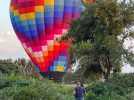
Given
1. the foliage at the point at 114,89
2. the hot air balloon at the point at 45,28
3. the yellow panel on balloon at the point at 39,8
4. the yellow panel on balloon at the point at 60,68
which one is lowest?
the foliage at the point at 114,89

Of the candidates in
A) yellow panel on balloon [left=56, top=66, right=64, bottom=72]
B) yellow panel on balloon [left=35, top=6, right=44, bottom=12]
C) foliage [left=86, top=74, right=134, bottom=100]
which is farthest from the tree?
yellow panel on balloon [left=56, top=66, right=64, bottom=72]

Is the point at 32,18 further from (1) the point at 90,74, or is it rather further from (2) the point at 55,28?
(1) the point at 90,74

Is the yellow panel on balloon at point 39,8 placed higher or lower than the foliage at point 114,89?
higher

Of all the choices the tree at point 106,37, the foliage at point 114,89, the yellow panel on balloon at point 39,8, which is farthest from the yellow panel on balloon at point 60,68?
the foliage at point 114,89

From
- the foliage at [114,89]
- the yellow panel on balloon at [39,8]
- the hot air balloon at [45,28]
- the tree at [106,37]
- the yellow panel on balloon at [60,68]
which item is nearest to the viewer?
the foliage at [114,89]

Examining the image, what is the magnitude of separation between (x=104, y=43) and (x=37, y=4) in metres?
15.8

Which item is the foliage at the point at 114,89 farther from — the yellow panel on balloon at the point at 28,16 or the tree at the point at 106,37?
the yellow panel on balloon at the point at 28,16

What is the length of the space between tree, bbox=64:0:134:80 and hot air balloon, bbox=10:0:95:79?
10.7 m

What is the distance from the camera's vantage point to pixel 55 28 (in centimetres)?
5438

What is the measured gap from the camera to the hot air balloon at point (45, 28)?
2099 inches

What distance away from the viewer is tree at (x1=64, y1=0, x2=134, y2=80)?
4044cm

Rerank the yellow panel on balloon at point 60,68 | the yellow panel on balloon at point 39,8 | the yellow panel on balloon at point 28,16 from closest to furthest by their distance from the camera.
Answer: the yellow panel on balloon at point 39,8, the yellow panel on balloon at point 28,16, the yellow panel on balloon at point 60,68

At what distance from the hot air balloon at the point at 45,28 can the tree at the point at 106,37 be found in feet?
35.0

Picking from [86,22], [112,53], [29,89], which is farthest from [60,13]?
[29,89]
